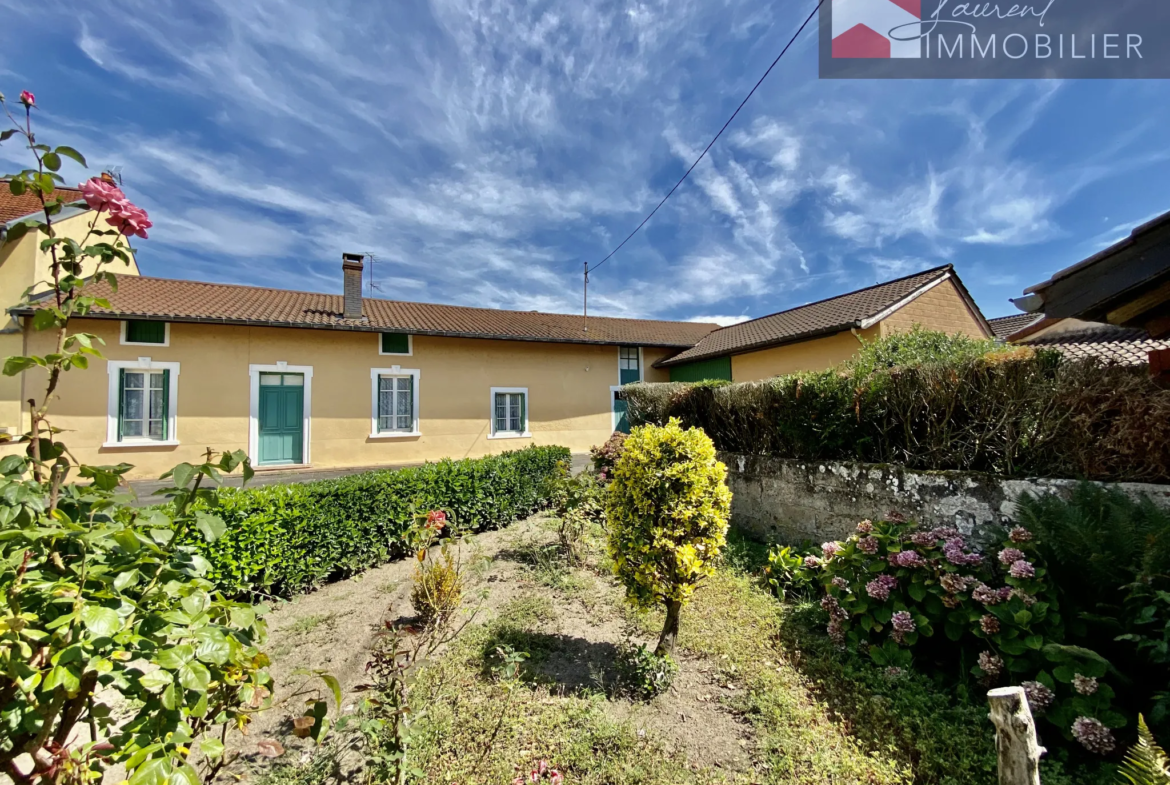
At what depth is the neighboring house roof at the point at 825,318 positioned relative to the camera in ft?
37.0

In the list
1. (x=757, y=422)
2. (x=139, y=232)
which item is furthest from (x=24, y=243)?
(x=757, y=422)

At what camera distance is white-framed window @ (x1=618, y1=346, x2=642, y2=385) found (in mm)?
16000

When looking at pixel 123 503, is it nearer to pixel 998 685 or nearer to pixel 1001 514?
pixel 998 685

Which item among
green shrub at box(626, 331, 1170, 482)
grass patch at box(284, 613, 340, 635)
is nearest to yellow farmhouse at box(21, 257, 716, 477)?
grass patch at box(284, 613, 340, 635)

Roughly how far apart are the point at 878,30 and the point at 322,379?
1294 cm

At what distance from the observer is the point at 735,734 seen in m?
2.70

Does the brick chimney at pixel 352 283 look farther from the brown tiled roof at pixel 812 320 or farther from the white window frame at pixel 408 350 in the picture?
the brown tiled roof at pixel 812 320

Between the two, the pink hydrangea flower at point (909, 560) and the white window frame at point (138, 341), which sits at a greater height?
the white window frame at point (138, 341)

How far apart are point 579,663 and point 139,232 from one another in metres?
3.54

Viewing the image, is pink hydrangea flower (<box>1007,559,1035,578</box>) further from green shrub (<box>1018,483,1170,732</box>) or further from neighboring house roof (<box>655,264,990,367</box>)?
neighboring house roof (<box>655,264,990,367</box>)

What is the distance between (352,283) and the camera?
12.9 meters

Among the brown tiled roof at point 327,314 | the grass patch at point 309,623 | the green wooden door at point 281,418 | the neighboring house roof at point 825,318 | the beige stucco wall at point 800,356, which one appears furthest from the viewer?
the green wooden door at point 281,418

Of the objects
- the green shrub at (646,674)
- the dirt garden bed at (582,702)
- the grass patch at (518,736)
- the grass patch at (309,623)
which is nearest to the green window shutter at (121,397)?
the dirt garden bed at (582,702)
